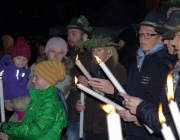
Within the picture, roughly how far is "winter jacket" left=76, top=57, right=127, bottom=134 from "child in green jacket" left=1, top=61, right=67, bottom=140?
83 cm

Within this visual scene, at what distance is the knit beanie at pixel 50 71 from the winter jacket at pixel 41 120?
0.38 feet

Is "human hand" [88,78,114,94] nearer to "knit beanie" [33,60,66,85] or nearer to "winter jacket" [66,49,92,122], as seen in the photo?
"knit beanie" [33,60,66,85]

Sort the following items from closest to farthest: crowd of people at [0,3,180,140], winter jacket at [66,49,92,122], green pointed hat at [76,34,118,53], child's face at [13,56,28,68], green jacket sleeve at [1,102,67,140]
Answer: crowd of people at [0,3,180,140]
green jacket sleeve at [1,102,67,140]
green pointed hat at [76,34,118,53]
winter jacket at [66,49,92,122]
child's face at [13,56,28,68]

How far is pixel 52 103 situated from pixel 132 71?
2.73 feet

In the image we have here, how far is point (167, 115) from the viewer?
9.18 ft

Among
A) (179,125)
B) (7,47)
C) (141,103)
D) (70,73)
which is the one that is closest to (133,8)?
(7,47)

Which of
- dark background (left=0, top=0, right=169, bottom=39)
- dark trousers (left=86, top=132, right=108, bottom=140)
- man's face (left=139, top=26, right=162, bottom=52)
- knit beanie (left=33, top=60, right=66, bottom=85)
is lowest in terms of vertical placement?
dark trousers (left=86, top=132, right=108, bottom=140)

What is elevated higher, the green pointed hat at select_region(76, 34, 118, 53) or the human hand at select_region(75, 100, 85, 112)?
the green pointed hat at select_region(76, 34, 118, 53)

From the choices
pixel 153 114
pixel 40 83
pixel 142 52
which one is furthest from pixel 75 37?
pixel 153 114

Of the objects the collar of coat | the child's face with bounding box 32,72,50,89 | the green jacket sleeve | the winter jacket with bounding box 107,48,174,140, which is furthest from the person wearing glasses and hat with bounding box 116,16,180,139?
the child's face with bounding box 32,72,50,89

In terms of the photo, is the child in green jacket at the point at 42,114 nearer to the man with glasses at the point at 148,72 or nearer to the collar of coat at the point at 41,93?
the collar of coat at the point at 41,93

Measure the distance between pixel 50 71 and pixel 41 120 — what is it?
0.60 meters

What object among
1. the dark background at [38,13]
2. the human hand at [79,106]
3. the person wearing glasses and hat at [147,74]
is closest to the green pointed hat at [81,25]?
the human hand at [79,106]

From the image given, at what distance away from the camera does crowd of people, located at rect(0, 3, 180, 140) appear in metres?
3.25
